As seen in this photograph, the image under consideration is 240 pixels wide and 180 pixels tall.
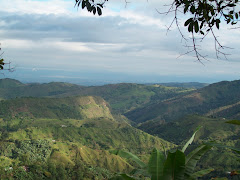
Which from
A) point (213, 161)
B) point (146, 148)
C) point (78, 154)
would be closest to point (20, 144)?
point (78, 154)

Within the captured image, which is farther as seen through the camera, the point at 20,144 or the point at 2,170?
the point at 20,144

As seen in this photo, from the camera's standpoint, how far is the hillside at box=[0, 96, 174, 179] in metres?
65.3

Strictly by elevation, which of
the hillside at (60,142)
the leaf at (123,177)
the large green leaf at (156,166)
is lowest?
the hillside at (60,142)

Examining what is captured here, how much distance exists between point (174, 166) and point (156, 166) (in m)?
0.35

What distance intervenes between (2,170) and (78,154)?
99.8 feet

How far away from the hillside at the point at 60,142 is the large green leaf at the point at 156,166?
2137 inches

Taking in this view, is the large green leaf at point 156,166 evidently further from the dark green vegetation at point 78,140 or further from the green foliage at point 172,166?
the dark green vegetation at point 78,140

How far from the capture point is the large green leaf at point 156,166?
4285 mm

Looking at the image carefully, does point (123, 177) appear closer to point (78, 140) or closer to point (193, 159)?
point (193, 159)

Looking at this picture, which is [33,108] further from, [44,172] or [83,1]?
[83,1]

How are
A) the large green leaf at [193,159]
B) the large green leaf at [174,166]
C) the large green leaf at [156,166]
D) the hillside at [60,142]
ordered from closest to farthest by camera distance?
the large green leaf at [174,166]
the large green leaf at [156,166]
the large green leaf at [193,159]
the hillside at [60,142]

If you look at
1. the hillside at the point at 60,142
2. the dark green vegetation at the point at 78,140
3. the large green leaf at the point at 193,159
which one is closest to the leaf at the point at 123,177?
the large green leaf at the point at 193,159

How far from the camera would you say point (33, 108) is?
161 meters

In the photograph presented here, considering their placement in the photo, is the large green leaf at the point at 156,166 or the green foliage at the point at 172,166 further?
the large green leaf at the point at 156,166
